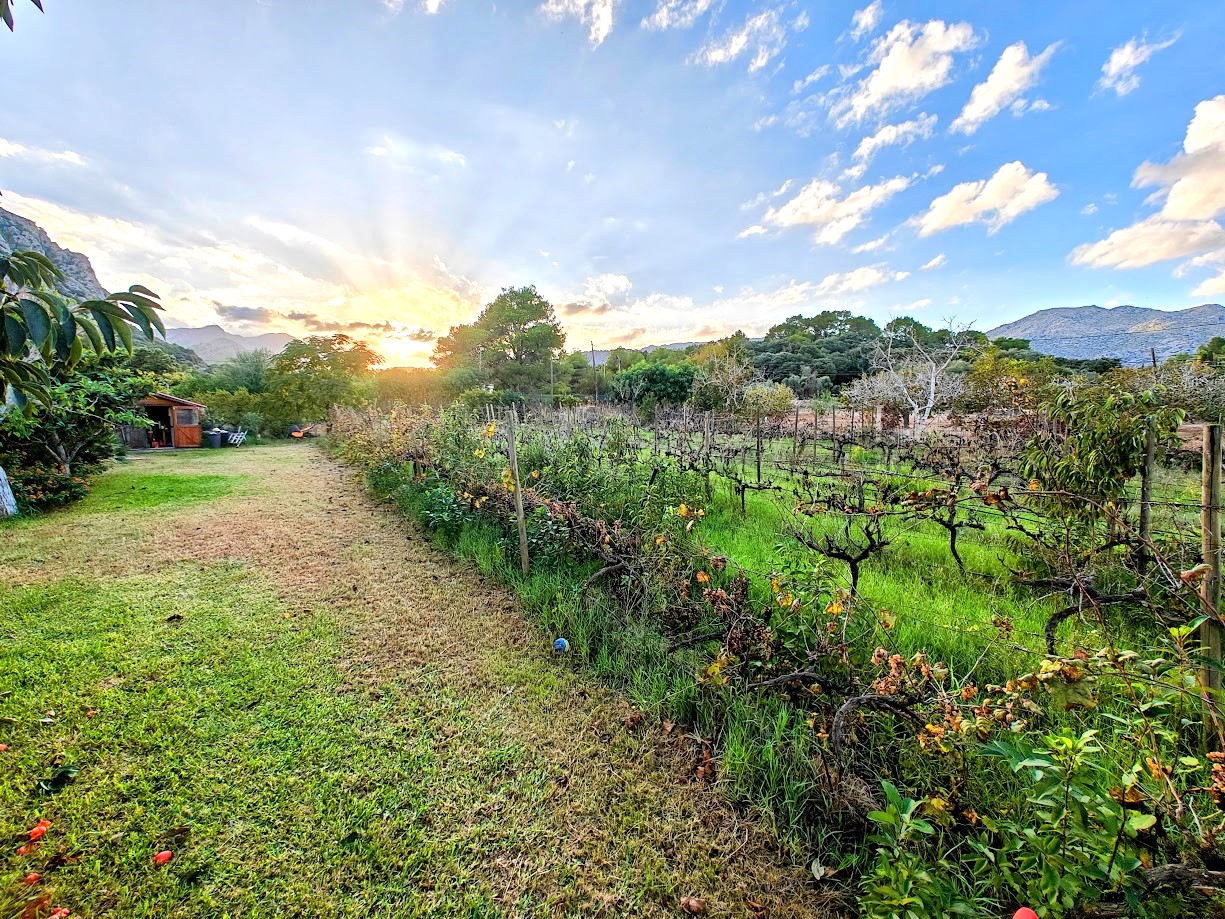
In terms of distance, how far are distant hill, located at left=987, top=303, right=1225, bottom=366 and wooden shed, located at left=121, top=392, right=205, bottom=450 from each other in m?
38.6

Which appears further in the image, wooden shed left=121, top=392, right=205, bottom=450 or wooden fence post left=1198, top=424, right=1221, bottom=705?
wooden shed left=121, top=392, right=205, bottom=450

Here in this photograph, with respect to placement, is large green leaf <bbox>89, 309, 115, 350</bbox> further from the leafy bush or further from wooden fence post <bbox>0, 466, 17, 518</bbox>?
the leafy bush

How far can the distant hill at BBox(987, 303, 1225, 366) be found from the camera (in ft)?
70.3

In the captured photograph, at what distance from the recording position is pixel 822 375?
28750 millimetres

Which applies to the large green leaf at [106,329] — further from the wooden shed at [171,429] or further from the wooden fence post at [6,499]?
the wooden shed at [171,429]

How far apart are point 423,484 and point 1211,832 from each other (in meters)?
6.75

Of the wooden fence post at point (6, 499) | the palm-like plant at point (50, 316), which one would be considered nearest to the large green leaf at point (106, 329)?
the palm-like plant at point (50, 316)

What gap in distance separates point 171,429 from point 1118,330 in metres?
51.3

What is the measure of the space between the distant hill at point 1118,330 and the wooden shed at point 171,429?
127ft

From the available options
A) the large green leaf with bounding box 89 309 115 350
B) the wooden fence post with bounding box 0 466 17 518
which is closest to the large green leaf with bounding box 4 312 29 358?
the large green leaf with bounding box 89 309 115 350

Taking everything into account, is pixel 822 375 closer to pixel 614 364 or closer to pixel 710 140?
pixel 614 364

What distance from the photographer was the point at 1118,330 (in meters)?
27.9

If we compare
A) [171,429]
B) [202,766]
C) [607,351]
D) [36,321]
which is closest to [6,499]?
[202,766]

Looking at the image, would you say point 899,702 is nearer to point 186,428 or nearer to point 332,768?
point 332,768
